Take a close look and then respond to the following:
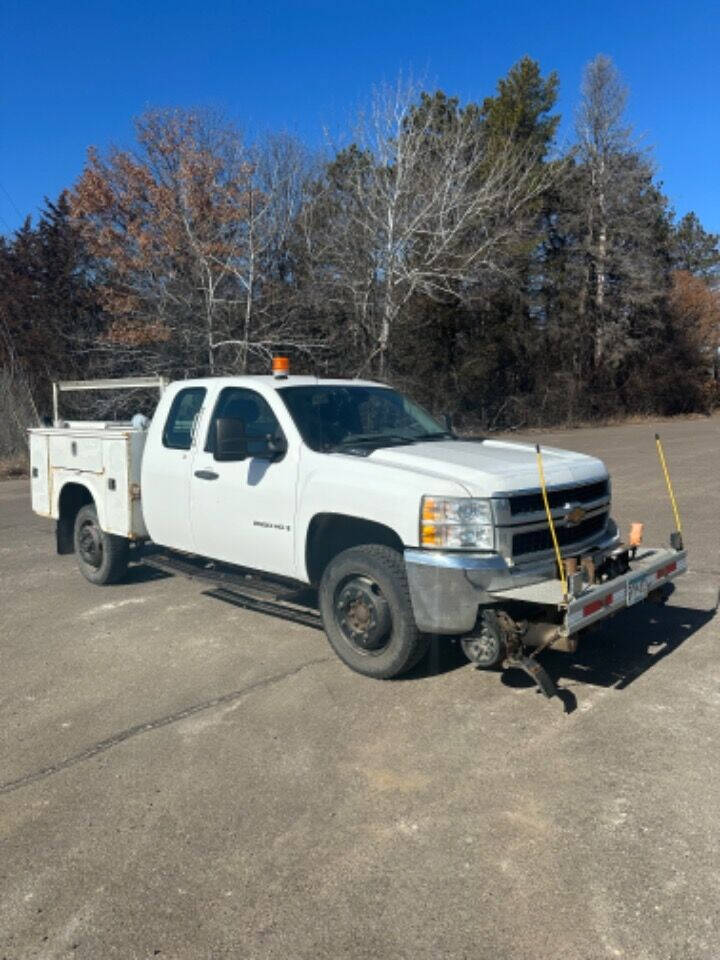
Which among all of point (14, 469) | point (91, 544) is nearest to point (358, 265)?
point (14, 469)

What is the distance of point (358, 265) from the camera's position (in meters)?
24.3

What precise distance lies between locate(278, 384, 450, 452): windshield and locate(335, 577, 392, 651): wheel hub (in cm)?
102

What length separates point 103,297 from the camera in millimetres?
25422

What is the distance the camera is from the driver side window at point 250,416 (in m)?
5.68

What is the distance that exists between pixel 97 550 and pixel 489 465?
4292 mm

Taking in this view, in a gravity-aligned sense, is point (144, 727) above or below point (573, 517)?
below

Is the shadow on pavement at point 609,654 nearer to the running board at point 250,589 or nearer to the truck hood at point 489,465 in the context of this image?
the running board at point 250,589

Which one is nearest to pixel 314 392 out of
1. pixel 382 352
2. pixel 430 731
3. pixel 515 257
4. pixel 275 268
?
pixel 430 731

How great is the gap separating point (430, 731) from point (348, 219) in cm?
2207

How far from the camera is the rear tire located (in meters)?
7.41

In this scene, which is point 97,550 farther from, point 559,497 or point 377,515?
point 559,497

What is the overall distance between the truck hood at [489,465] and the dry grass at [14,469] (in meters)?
14.2

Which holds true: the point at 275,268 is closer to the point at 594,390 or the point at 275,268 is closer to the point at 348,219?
the point at 348,219

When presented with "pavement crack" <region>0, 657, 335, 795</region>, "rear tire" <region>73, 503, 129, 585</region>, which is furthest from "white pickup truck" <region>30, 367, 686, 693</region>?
"pavement crack" <region>0, 657, 335, 795</region>
